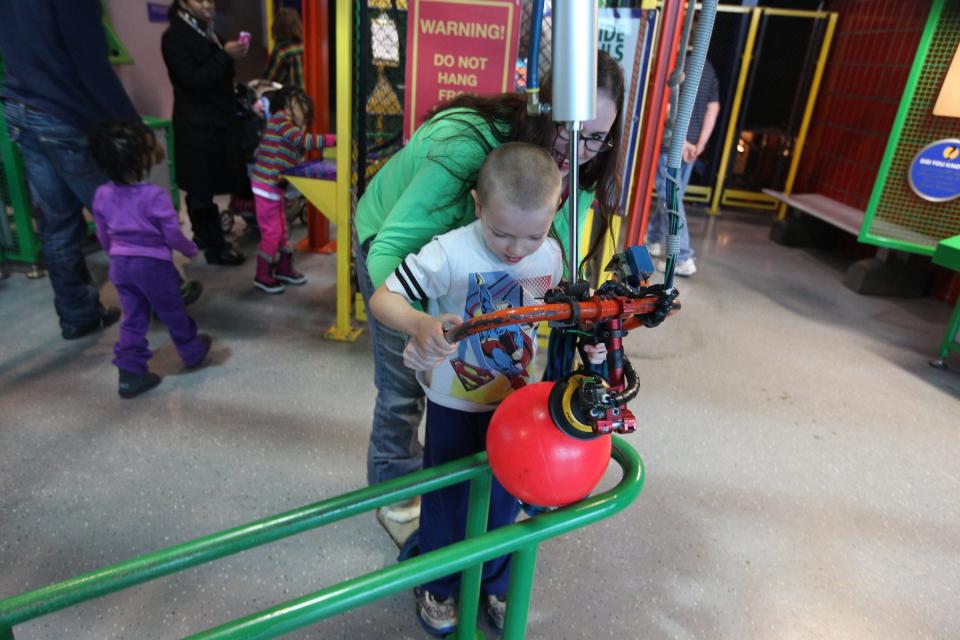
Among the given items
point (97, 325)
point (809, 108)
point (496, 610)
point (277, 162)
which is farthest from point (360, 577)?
point (809, 108)

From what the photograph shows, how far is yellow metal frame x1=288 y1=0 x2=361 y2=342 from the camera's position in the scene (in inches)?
102

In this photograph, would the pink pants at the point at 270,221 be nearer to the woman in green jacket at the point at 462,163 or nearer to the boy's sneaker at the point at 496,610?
the woman in green jacket at the point at 462,163

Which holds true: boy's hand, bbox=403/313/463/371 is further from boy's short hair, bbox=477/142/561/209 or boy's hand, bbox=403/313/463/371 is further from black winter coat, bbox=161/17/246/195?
black winter coat, bbox=161/17/246/195

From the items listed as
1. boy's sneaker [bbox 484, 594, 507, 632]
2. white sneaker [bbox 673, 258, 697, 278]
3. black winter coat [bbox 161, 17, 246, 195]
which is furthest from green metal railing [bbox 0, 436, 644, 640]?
white sneaker [bbox 673, 258, 697, 278]

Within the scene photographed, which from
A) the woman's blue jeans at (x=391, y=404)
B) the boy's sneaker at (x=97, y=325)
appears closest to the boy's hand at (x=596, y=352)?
the woman's blue jeans at (x=391, y=404)

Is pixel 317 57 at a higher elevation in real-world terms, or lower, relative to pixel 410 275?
higher

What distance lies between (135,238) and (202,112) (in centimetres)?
149

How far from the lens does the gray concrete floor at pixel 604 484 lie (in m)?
1.70

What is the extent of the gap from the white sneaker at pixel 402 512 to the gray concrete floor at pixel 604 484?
5cm

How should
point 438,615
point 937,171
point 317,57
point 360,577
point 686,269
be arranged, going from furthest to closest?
point 686,269 → point 317,57 → point 937,171 → point 438,615 → point 360,577

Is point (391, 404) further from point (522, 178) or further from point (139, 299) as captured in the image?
point (139, 299)

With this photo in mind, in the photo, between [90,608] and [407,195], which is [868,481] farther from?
[90,608]

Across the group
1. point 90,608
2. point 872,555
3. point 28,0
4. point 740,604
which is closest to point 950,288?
point 872,555

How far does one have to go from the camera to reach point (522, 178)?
1.00m
